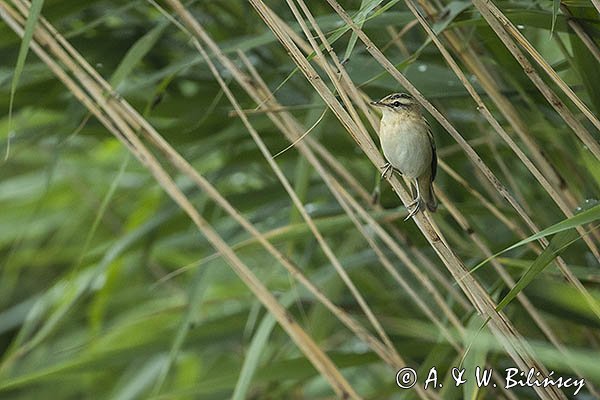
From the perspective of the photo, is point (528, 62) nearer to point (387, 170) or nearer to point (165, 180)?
point (387, 170)

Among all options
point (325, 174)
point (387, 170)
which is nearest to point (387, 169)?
point (387, 170)

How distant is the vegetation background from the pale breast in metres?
0.03

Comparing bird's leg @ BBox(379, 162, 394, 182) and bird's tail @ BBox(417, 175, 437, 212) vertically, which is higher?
bird's tail @ BBox(417, 175, 437, 212)

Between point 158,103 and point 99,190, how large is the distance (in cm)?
63

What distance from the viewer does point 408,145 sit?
990 mm

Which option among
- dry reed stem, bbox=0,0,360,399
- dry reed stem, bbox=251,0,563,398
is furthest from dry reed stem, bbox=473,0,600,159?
dry reed stem, bbox=0,0,360,399

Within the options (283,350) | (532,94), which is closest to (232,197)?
(283,350)

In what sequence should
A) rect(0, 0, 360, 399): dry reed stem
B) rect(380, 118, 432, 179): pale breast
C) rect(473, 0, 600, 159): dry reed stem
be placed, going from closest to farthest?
rect(473, 0, 600, 159): dry reed stem
rect(380, 118, 432, 179): pale breast
rect(0, 0, 360, 399): dry reed stem

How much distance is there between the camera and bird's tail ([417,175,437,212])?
3.44 feet

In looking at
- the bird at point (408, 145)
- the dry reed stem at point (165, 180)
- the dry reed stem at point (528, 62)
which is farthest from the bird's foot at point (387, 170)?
the dry reed stem at point (165, 180)

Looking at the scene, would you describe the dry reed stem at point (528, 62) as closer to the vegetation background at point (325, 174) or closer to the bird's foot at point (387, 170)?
the vegetation background at point (325, 174)

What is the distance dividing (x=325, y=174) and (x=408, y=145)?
0.20 meters

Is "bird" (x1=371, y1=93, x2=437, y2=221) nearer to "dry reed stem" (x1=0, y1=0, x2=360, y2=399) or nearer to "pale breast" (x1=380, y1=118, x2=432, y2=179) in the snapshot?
"pale breast" (x1=380, y1=118, x2=432, y2=179)

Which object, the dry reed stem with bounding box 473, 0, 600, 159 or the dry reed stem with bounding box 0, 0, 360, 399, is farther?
the dry reed stem with bounding box 0, 0, 360, 399
